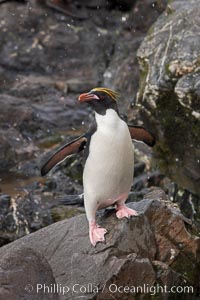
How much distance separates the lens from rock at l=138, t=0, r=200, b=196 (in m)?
8.64

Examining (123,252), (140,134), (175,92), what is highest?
(175,92)

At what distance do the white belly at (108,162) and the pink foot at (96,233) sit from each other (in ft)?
0.75

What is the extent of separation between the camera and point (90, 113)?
1373 centimetres

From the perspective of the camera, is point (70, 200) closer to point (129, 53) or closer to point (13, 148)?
point (13, 148)

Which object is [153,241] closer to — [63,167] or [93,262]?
[93,262]

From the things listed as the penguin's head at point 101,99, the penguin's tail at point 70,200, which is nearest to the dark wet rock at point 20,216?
the penguin's tail at point 70,200

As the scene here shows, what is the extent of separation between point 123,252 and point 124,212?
0.40 metres

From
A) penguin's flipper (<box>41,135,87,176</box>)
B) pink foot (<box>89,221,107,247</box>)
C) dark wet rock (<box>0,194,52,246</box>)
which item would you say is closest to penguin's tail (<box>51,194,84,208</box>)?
dark wet rock (<box>0,194,52,246</box>)

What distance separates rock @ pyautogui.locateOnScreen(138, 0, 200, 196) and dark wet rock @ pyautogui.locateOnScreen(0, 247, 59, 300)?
3.01m

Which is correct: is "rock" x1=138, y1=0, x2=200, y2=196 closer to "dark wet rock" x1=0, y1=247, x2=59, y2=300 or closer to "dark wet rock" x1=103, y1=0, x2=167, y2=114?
"dark wet rock" x1=103, y1=0, x2=167, y2=114

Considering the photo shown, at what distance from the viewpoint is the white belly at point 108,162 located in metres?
6.28

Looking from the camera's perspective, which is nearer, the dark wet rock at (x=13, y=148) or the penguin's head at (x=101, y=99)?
the penguin's head at (x=101, y=99)

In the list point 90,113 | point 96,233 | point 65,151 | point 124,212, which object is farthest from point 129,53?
point 96,233

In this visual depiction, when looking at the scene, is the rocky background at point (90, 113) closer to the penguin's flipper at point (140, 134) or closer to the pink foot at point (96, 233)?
the pink foot at point (96, 233)
